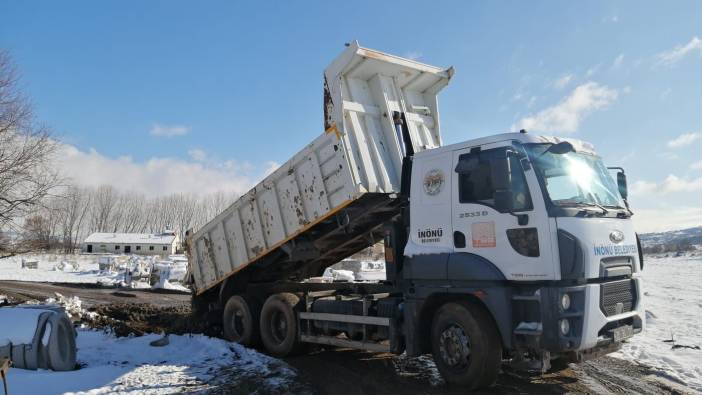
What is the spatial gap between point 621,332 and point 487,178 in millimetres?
2154

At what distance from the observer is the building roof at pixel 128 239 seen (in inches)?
3059

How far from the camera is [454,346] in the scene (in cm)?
558

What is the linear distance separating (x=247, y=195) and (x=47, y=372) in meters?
3.94

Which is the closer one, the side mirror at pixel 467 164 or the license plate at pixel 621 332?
the license plate at pixel 621 332

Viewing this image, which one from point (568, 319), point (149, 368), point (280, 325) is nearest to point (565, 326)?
point (568, 319)

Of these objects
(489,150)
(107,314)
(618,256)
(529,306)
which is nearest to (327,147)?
(489,150)

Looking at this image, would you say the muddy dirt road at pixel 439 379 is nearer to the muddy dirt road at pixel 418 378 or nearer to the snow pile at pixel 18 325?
the muddy dirt road at pixel 418 378

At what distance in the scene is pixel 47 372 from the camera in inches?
249

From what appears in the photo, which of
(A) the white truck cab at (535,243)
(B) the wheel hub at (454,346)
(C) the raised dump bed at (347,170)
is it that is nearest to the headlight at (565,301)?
(A) the white truck cab at (535,243)

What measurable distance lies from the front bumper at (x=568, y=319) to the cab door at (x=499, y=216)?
9.5 inches

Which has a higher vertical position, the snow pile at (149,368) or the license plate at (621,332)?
the license plate at (621,332)

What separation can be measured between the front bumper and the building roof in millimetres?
78541

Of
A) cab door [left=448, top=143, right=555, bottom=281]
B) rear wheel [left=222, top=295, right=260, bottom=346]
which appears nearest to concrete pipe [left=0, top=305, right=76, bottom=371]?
rear wheel [left=222, top=295, right=260, bottom=346]

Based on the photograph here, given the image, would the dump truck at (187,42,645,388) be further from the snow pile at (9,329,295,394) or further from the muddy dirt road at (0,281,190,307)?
the muddy dirt road at (0,281,190,307)
